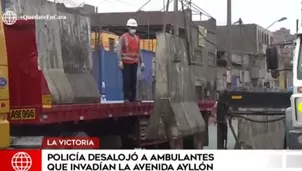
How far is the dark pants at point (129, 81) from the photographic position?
932 centimetres

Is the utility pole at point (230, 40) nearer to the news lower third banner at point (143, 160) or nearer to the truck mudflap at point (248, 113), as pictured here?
the truck mudflap at point (248, 113)

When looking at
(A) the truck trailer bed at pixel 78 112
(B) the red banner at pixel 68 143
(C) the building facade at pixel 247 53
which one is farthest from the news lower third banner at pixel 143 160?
(C) the building facade at pixel 247 53

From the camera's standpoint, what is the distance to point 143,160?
5.99 meters

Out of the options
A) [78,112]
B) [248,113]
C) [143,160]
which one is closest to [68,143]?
[78,112]

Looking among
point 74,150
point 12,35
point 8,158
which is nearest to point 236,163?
point 74,150

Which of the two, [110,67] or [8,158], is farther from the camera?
[110,67]

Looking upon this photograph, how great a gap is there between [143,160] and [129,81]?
11.5 ft

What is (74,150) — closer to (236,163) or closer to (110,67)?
(236,163)

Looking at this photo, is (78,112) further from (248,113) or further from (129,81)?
(248,113)

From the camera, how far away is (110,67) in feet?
32.3

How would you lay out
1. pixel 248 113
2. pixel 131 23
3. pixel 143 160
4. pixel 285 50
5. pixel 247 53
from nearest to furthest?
pixel 143 160
pixel 285 50
pixel 248 113
pixel 131 23
pixel 247 53

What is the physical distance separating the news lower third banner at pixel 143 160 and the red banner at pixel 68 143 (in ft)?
1.00

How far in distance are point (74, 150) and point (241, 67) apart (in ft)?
16.2

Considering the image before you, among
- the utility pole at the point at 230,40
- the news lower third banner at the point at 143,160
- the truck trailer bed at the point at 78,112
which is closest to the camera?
the news lower third banner at the point at 143,160
